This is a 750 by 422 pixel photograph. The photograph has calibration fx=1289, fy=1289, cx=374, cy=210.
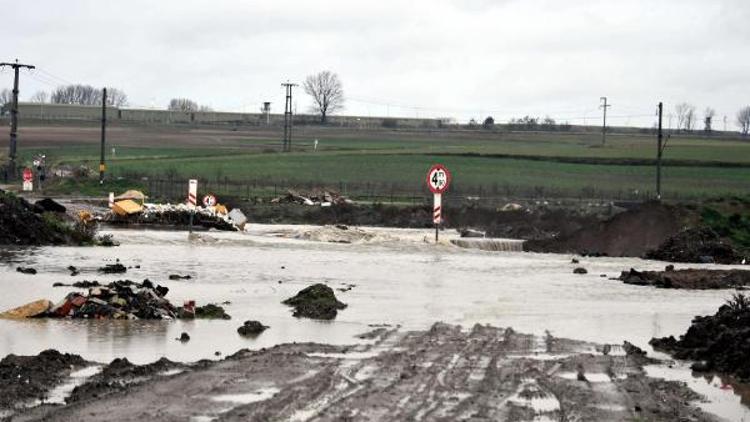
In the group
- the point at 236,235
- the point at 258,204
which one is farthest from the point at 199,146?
the point at 236,235

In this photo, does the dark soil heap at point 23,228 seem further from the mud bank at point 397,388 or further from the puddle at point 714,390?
the puddle at point 714,390

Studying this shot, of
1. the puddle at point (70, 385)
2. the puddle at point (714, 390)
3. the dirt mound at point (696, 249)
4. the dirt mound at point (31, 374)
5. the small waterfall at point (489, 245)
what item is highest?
the dirt mound at point (696, 249)

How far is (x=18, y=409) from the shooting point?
12.4 meters

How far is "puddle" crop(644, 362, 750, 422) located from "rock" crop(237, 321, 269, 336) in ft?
19.6

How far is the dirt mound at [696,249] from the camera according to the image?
4128 cm

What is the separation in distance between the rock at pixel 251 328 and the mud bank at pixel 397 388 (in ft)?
5.90

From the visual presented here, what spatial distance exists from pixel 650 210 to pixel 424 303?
83.6ft

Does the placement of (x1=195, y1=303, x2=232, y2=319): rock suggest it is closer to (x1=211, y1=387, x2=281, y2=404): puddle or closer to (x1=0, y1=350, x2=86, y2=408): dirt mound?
(x1=0, y1=350, x2=86, y2=408): dirt mound

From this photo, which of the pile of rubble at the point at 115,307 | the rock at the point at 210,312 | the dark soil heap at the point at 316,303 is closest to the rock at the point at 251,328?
the rock at the point at 210,312

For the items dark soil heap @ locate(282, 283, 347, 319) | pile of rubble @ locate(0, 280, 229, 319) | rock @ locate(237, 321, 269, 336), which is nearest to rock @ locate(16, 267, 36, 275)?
pile of rubble @ locate(0, 280, 229, 319)

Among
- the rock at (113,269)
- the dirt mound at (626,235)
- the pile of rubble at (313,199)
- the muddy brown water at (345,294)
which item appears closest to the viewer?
the muddy brown water at (345,294)

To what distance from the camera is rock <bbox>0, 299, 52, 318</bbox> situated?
20.5 m

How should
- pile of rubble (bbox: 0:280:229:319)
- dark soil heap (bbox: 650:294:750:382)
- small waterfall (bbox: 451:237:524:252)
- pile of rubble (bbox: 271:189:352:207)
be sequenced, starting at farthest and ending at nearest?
1. pile of rubble (bbox: 271:189:352:207)
2. small waterfall (bbox: 451:237:524:252)
3. pile of rubble (bbox: 0:280:229:319)
4. dark soil heap (bbox: 650:294:750:382)

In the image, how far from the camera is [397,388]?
14.2 m
